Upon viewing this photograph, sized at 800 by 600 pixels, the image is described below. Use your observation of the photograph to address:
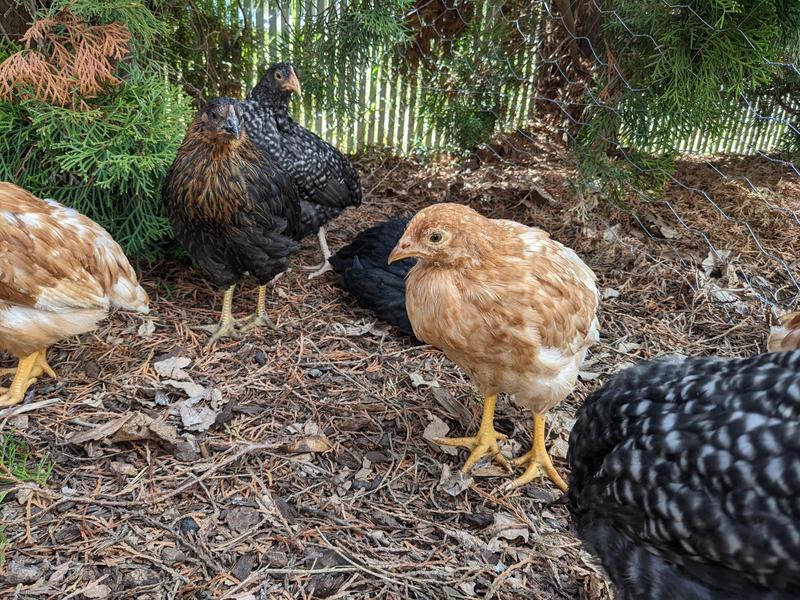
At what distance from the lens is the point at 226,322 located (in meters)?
3.90

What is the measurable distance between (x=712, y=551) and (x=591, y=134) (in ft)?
11.9

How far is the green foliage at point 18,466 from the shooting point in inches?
102

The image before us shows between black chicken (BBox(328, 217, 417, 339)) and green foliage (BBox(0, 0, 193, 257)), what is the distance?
1303mm

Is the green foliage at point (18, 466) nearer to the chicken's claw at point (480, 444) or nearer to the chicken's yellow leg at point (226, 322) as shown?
the chicken's yellow leg at point (226, 322)

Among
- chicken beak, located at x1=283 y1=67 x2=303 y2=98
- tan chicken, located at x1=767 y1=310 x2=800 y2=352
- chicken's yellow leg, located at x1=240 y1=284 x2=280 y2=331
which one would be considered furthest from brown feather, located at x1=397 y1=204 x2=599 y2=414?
chicken beak, located at x1=283 y1=67 x2=303 y2=98

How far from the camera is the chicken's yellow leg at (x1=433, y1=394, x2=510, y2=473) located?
302cm

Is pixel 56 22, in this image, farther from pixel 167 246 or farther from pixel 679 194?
pixel 679 194

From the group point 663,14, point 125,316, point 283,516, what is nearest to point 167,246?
point 125,316

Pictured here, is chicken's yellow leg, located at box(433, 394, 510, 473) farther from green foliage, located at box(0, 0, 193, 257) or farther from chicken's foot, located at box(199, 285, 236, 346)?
green foliage, located at box(0, 0, 193, 257)

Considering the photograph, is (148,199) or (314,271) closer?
(148,199)

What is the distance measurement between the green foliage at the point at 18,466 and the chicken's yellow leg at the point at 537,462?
2.16 metres

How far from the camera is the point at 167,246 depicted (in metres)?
4.43

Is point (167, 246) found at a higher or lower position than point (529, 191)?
lower

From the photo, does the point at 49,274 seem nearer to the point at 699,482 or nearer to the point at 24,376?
the point at 24,376
